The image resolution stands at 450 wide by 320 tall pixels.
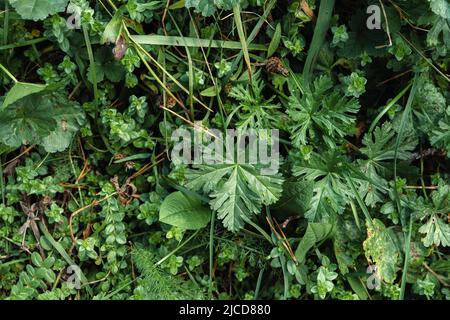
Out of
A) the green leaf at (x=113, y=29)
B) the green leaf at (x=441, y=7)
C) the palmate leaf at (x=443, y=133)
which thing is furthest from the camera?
the palmate leaf at (x=443, y=133)

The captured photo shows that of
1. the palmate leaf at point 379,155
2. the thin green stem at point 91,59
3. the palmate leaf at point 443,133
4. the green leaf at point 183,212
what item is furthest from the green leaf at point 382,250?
the thin green stem at point 91,59

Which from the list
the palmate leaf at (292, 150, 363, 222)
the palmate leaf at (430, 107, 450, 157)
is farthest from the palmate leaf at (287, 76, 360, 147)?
the palmate leaf at (430, 107, 450, 157)

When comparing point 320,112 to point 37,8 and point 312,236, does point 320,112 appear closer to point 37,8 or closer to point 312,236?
point 312,236

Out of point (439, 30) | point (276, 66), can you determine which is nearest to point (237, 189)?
point (276, 66)

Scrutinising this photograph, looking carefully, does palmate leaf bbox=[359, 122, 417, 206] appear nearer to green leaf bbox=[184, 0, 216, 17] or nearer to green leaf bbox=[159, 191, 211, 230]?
green leaf bbox=[159, 191, 211, 230]

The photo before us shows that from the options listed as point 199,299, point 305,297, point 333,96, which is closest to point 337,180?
point 333,96

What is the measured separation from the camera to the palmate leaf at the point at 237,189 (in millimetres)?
1973

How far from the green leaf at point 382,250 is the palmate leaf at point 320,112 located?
1.11ft

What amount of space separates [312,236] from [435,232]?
45 centimetres

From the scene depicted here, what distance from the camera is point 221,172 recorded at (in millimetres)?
2002

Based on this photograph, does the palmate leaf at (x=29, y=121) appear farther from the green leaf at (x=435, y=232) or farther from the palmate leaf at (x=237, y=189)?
the green leaf at (x=435, y=232)

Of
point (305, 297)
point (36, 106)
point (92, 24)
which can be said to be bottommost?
point (305, 297)
